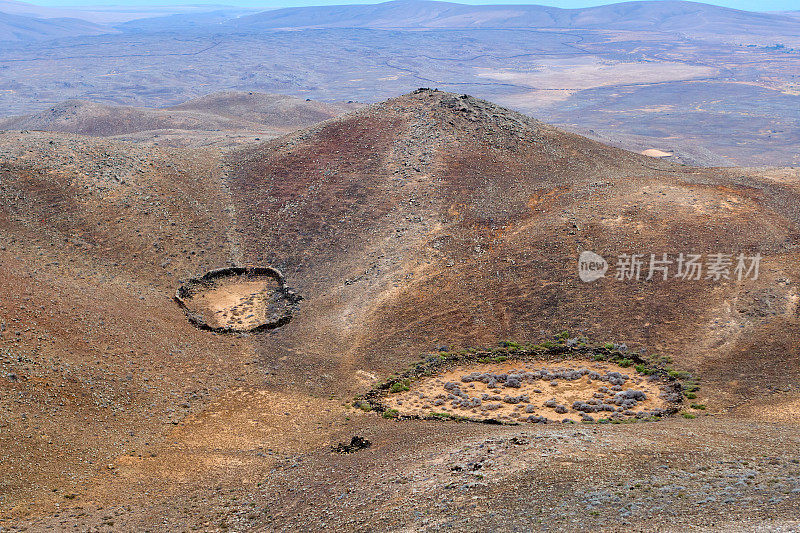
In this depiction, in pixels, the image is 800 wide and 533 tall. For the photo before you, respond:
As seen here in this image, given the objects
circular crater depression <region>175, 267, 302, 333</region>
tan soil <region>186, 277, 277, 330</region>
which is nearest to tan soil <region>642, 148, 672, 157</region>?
circular crater depression <region>175, 267, 302, 333</region>

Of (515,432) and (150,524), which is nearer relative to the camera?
(150,524)

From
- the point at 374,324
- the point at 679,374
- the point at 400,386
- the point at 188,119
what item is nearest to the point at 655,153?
the point at 188,119

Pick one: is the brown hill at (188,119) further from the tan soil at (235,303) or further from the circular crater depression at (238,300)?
the tan soil at (235,303)

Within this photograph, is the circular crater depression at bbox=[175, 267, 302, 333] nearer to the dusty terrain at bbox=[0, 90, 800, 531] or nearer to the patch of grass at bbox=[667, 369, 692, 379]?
the dusty terrain at bbox=[0, 90, 800, 531]

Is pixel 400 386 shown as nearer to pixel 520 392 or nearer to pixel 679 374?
pixel 520 392

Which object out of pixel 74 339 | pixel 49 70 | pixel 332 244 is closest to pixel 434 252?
pixel 332 244

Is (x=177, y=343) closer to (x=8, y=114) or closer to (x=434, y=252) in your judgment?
(x=434, y=252)
